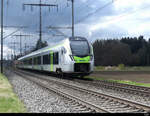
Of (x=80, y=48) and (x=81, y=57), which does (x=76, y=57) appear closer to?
(x=81, y=57)

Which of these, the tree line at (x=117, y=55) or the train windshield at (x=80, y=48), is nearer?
the train windshield at (x=80, y=48)

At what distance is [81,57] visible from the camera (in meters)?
20.4

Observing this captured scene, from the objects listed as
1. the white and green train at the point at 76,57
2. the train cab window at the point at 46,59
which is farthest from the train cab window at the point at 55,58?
the train cab window at the point at 46,59

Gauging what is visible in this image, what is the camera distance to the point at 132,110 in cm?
A: 823

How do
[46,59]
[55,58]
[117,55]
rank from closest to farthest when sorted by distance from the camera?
[55,58], [46,59], [117,55]

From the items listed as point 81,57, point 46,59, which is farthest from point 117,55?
point 81,57

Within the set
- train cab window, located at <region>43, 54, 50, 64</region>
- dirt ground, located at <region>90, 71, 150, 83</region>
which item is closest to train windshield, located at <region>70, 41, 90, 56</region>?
dirt ground, located at <region>90, 71, 150, 83</region>

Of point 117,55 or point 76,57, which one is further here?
point 117,55

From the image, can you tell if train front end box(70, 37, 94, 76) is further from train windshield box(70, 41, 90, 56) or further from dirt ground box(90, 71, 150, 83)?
dirt ground box(90, 71, 150, 83)

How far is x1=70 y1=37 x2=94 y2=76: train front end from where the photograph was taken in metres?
20.3

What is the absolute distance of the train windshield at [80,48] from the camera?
20.6 m

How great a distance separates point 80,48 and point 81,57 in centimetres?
89

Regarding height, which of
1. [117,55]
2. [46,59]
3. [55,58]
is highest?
[117,55]

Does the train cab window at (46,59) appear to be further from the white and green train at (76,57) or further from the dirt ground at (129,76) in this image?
the dirt ground at (129,76)
